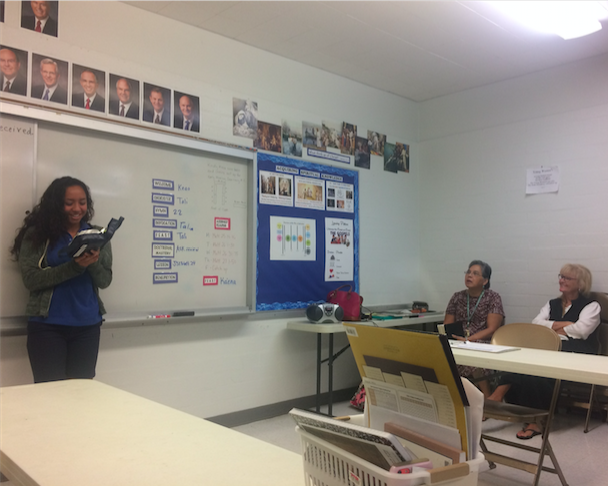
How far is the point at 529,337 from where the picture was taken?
3189 millimetres

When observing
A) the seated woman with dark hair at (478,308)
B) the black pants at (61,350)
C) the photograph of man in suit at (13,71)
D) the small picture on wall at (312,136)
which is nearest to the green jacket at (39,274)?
the black pants at (61,350)

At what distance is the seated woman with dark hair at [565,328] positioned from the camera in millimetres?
3840

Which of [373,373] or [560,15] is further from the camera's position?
[560,15]

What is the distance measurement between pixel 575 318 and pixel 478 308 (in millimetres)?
762

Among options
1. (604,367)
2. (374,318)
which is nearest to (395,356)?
(604,367)

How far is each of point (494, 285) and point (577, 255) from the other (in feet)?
2.64

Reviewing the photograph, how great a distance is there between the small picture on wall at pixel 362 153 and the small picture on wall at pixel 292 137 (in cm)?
72

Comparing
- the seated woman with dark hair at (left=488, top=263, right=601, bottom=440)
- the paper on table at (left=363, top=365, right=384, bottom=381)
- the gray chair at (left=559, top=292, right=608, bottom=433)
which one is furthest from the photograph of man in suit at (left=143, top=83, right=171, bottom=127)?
the gray chair at (left=559, top=292, right=608, bottom=433)

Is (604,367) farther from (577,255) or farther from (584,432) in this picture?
(577,255)

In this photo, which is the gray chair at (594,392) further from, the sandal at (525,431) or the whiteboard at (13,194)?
the whiteboard at (13,194)

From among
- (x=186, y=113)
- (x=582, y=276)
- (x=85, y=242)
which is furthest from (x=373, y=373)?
(x=582, y=276)

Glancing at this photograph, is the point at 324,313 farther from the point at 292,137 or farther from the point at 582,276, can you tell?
the point at 582,276

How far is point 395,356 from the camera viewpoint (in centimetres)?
120

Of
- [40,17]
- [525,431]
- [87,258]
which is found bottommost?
[525,431]
